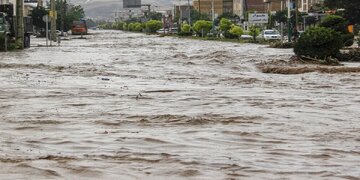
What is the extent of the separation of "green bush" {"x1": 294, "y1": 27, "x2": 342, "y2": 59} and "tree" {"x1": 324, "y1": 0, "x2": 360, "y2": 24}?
31.2 meters

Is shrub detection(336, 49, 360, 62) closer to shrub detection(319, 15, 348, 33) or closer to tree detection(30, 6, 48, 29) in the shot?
shrub detection(319, 15, 348, 33)

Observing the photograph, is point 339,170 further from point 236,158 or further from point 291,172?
point 236,158

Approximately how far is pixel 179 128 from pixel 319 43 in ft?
59.9

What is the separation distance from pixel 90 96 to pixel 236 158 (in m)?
7.64

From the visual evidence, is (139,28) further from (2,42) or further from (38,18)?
(2,42)

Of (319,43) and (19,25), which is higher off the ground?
(19,25)

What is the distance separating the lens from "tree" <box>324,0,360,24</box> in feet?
191

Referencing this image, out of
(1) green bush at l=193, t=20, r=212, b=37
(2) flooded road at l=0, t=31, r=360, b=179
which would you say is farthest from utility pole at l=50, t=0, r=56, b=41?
(2) flooded road at l=0, t=31, r=360, b=179

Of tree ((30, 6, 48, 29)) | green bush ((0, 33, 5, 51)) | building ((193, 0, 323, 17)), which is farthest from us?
building ((193, 0, 323, 17))

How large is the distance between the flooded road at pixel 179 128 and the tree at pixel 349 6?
40.1m

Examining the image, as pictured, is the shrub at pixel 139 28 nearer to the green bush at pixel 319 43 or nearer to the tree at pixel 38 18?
the tree at pixel 38 18

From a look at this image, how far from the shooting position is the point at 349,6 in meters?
58.8

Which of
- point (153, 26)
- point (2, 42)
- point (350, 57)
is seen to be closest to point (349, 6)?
point (350, 57)

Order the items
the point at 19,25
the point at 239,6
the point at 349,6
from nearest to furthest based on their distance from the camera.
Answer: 1. the point at 19,25
2. the point at 349,6
3. the point at 239,6
